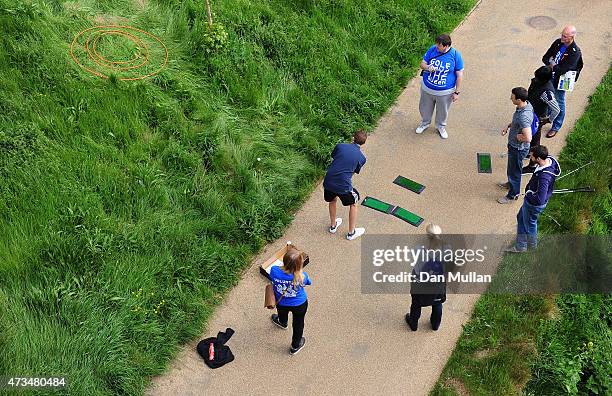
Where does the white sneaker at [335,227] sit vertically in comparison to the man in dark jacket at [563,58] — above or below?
below

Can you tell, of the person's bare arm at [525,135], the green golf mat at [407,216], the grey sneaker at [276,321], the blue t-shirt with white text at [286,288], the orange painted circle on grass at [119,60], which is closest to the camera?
the blue t-shirt with white text at [286,288]

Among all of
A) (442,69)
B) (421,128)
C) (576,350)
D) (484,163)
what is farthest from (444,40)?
(576,350)

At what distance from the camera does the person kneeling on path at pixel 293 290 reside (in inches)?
259

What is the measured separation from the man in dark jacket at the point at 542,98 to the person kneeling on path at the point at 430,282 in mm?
2798

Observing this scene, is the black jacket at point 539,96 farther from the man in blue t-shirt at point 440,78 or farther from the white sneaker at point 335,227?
the white sneaker at point 335,227

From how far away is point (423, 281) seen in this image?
7.07m

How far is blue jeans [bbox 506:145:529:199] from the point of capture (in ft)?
29.1

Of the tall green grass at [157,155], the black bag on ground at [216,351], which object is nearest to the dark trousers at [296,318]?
the black bag on ground at [216,351]

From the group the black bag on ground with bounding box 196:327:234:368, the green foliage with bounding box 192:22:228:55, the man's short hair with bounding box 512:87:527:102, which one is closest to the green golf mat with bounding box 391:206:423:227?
the man's short hair with bounding box 512:87:527:102

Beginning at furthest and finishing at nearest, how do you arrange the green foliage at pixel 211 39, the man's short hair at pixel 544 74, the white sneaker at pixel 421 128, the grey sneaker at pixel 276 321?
the green foliage at pixel 211 39 < the white sneaker at pixel 421 128 < the man's short hair at pixel 544 74 < the grey sneaker at pixel 276 321

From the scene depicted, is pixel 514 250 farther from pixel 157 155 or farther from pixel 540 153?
pixel 157 155

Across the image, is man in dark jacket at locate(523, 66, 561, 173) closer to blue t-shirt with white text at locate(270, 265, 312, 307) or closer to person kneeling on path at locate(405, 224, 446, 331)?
person kneeling on path at locate(405, 224, 446, 331)

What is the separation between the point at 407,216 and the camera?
9195 mm

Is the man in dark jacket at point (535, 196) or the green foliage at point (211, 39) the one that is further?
the green foliage at point (211, 39)
